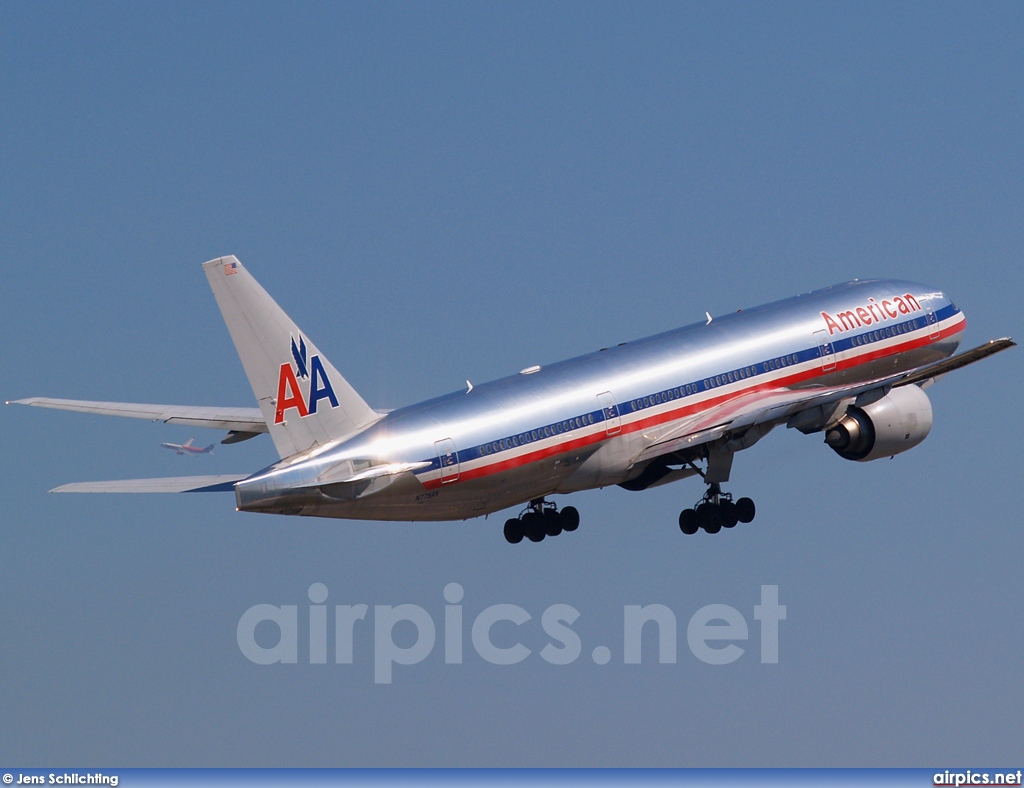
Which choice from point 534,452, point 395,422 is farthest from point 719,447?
point 395,422

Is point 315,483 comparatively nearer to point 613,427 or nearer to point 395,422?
point 395,422

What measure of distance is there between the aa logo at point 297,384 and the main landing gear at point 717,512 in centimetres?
1515

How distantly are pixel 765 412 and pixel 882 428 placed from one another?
502cm

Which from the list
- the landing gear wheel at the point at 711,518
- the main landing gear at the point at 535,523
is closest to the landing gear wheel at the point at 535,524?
the main landing gear at the point at 535,523

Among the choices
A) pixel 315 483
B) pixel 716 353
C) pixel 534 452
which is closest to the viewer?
pixel 315 483

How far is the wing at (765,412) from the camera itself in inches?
2687

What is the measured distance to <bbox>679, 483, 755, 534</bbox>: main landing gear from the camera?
71375 millimetres

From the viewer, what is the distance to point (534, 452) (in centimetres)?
6475

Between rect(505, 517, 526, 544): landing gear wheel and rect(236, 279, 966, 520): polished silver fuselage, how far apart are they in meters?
4.18

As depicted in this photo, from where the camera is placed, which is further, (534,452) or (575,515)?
(575,515)

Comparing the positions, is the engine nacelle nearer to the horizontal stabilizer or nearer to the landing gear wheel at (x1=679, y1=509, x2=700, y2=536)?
the landing gear wheel at (x1=679, y1=509, x2=700, y2=536)

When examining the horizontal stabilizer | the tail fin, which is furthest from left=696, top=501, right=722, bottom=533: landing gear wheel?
the horizontal stabilizer

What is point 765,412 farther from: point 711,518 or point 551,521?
point 551,521

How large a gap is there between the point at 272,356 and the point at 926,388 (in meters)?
26.0
